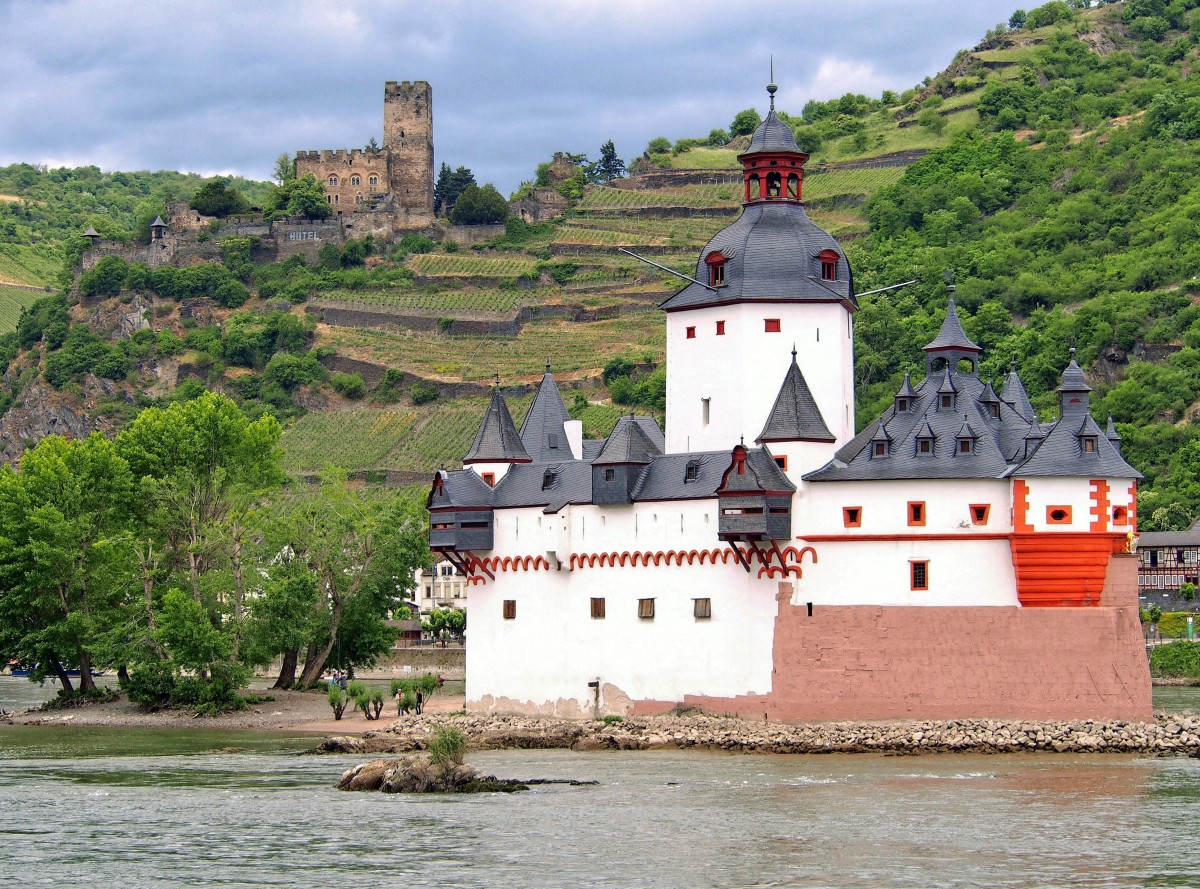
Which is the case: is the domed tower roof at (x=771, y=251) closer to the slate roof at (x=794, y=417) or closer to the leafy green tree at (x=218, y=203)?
the slate roof at (x=794, y=417)

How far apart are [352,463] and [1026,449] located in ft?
287

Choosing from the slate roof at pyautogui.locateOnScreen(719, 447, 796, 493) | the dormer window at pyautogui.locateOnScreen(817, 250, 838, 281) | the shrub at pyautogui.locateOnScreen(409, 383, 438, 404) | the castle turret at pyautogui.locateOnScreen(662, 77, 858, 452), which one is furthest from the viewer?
the shrub at pyautogui.locateOnScreen(409, 383, 438, 404)

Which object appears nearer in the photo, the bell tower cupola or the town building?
the town building

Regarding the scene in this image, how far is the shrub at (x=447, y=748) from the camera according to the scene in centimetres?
4944

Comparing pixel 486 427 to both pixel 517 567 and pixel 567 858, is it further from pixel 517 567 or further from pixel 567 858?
pixel 567 858

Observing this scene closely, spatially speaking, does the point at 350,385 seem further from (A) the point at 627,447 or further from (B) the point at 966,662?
(B) the point at 966,662

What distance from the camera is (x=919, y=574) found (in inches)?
2201

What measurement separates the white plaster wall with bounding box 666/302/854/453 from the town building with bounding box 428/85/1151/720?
62 mm

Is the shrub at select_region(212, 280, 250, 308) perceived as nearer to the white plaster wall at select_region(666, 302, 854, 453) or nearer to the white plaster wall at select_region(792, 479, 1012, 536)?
the white plaster wall at select_region(666, 302, 854, 453)

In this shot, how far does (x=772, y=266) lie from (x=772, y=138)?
384 centimetres

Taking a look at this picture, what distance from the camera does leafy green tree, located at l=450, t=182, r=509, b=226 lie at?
18225cm

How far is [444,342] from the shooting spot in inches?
6260

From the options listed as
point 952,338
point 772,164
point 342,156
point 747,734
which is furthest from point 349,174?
point 747,734

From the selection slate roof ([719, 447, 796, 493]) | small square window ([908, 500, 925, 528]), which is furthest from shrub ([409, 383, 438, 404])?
small square window ([908, 500, 925, 528])
